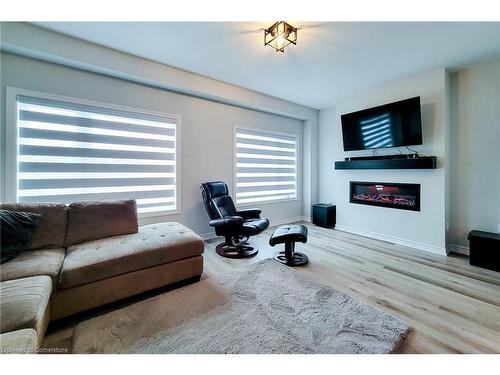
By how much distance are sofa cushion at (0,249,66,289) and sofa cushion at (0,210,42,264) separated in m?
0.07

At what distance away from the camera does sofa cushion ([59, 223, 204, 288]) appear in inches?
63.9

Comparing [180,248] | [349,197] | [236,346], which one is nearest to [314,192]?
[349,197]

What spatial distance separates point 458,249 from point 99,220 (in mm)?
4883

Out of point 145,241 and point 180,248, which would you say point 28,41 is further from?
point 180,248

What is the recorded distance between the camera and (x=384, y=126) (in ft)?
11.2

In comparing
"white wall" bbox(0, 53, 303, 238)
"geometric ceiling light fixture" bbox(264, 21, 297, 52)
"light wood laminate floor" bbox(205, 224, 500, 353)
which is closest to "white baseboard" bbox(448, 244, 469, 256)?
"light wood laminate floor" bbox(205, 224, 500, 353)

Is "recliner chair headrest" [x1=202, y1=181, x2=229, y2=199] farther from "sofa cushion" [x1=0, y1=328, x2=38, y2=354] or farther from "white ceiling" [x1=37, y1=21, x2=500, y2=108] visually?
"sofa cushion" [x1=0, y1=328, x2=38, y2=354]

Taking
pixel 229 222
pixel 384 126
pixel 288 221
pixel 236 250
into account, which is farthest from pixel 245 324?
pixel 384 126

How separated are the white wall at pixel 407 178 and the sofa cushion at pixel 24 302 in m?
4.39

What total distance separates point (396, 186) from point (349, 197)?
2.81 feet

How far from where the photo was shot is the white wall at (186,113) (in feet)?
7.59

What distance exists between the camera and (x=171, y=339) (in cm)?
143

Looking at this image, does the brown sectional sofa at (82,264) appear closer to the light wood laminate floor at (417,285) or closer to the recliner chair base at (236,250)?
the light wood laminate floor at (417,285)

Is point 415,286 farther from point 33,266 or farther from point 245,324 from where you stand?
point 33,266
